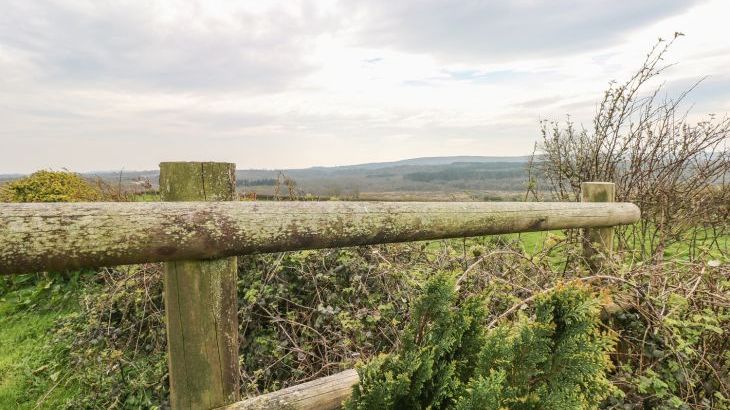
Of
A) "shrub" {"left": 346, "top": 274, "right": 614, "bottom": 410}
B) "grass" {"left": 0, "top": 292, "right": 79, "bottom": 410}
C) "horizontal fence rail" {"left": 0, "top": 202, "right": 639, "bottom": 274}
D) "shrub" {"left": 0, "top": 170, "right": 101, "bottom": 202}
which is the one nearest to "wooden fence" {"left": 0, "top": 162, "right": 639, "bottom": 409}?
"horizontal fence rail" {"left": 0, "top": 202, "right": 639, "bottom": 274}

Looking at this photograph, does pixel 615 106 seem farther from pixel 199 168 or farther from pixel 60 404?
pixel 60 404

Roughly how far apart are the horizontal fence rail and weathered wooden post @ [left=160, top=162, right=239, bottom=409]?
0.11m

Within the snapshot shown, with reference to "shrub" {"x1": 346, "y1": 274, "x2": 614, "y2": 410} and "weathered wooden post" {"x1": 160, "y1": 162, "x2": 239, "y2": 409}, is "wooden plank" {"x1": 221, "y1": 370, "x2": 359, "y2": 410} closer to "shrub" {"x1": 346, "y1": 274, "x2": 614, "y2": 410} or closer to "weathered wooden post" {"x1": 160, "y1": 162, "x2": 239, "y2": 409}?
"weathered wooden post" {"x1": 160, "y1": 162, "x2": 239, "y2": 409}

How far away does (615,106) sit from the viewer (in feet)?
16.8

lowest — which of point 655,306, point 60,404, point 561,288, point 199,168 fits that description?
point 60,404

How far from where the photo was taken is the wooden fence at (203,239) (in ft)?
3.58

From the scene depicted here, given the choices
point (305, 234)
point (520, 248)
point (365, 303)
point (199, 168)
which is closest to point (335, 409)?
point (305, 234)

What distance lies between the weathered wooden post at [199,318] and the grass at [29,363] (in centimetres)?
243

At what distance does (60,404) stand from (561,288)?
3801 millimetres

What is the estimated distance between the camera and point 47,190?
5.94m

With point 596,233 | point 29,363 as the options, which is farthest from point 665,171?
point 29,363

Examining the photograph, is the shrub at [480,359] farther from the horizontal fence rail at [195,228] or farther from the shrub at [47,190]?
the shrub at [47,190]

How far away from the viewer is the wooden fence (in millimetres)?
1090

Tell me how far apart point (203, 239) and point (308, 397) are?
2.57 feet
